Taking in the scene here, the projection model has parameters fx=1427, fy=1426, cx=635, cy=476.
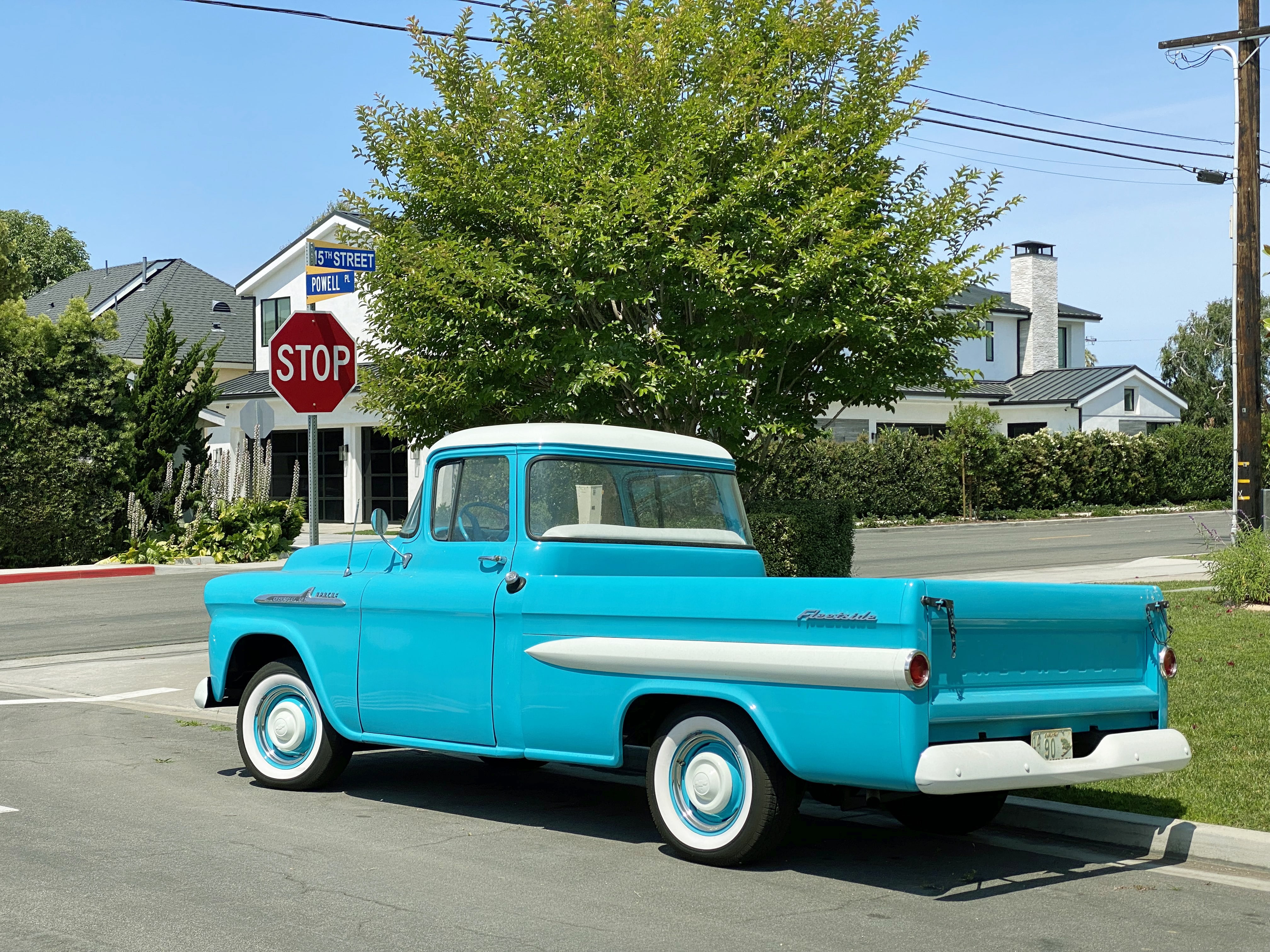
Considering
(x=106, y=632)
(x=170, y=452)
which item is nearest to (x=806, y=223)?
(x=106, y=632)

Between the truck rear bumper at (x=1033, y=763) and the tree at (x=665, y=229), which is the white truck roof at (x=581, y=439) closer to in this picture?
the truck rear bumper at (x=1033, y=763)

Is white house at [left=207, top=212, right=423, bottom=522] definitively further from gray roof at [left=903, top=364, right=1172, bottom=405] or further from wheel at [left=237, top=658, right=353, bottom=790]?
wheel at [left=237, top=658, right=353, bottom=790]

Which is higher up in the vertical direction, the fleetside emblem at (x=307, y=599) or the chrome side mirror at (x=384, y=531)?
the chrome side mirror at (x=384, y=531)

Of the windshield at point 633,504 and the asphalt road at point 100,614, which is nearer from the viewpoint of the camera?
the windshield at point 633,504

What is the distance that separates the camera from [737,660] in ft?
19.8

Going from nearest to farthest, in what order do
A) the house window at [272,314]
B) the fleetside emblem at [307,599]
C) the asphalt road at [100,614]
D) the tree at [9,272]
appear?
the fleetside emblem at [307,599], the asphalt road at [100,614], the tree at [9,272], the house window at [272,314]

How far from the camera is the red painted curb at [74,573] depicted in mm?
23938

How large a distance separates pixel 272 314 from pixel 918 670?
130ft

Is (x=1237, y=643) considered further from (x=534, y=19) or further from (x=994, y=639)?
(x=534, y=19)

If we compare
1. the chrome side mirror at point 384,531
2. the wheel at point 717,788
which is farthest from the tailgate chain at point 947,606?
the chrome side mirror at point 384,531

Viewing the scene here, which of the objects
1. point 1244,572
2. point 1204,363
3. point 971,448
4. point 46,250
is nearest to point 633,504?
point 1244,572

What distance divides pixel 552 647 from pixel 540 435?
119cm

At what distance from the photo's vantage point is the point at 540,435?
7.34 metres

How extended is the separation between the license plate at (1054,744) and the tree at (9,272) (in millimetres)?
30684
